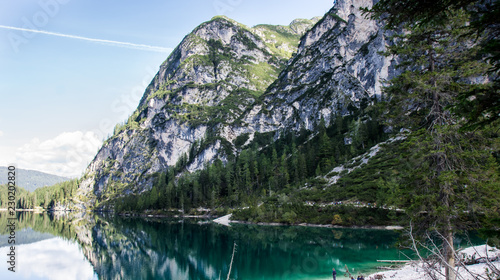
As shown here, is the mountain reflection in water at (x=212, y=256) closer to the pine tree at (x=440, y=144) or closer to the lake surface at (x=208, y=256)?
the lake surface at (x=208, y=256)

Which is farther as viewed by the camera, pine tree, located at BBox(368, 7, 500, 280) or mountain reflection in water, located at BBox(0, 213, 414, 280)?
mountain reflection in water, located at BBox(0, 213, 414, 280)

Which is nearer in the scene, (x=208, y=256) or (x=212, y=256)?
(x=212, y=256)

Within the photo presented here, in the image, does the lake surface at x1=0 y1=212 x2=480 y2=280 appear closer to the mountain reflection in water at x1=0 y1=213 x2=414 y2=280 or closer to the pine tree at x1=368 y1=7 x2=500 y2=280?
the mountain reflection in water at x1=0 y1=213 x2=414 y2=280

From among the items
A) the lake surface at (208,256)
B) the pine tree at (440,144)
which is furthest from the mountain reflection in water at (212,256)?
the pine tree at (440,144)

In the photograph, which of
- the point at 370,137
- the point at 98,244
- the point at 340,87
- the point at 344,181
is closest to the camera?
the point at 98,244

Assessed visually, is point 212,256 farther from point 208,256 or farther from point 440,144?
point 440,144

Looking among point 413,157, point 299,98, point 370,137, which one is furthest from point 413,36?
point 299,98

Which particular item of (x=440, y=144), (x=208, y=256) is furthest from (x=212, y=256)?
(x=440, y=144)

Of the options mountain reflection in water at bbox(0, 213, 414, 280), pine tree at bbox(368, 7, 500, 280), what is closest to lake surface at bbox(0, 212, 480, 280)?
mountain reflection in water at bbox(0, 213, 414, 280)

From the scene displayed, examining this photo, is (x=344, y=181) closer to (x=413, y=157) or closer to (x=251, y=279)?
(x=251, y=279)

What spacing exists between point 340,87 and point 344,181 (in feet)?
318

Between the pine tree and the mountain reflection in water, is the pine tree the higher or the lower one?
the higher one

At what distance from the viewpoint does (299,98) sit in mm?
193375

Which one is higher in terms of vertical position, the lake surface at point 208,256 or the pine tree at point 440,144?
the pine tree at point 440,144
